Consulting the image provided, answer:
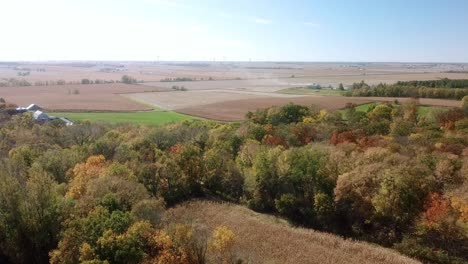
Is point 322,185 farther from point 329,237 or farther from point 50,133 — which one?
point 50,133

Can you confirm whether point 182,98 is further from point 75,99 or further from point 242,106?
point 75,99

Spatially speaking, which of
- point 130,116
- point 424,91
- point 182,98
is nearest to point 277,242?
point 130,116

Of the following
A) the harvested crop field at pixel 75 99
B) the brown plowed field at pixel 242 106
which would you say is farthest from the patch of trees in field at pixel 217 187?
the harvested crop field at pixel 75 99

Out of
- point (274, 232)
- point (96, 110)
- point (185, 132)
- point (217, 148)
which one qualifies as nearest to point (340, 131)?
point (217, 148)

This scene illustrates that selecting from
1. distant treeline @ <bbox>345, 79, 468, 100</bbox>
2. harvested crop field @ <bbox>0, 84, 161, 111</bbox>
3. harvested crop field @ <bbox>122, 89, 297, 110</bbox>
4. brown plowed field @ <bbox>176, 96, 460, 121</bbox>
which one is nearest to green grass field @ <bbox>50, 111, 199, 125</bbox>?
brown plowed field @ <bbox>176, 96, 460, 121</bbox>

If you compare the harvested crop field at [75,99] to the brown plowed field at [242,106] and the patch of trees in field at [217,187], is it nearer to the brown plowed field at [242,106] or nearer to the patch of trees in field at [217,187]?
the brown plowed field at [242,106]

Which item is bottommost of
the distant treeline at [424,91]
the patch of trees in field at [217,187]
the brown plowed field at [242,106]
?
the patch of trees in field at [217,187]

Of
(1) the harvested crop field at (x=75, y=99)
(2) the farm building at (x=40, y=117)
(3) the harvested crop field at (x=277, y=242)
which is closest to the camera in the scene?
(3) the harvested crop field at (x=277, y=242)
